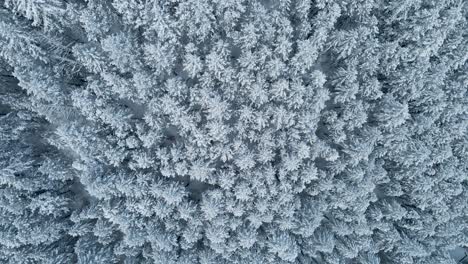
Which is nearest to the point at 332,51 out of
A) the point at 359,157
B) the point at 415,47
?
the point at 415,47

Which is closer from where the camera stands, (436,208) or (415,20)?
(415,20)

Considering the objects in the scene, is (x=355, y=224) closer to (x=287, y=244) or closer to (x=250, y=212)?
(x=287, y=244)

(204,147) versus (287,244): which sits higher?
(204,147)

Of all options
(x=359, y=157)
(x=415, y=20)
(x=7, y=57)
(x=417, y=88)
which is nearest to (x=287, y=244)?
(x=359, y=157)

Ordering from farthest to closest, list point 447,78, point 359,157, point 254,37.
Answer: point 447,78 → point 359,157 → point 254,37

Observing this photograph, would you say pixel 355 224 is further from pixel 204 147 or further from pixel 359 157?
pixel 204 147

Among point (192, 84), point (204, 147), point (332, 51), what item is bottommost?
point (204, 147)

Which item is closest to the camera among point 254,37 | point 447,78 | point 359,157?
point 254,37
